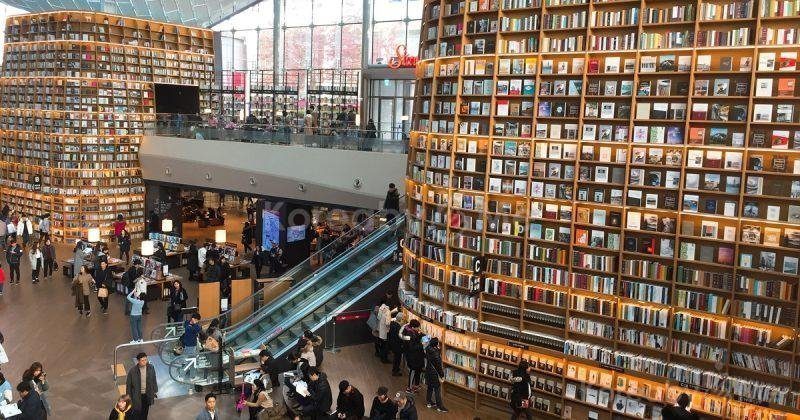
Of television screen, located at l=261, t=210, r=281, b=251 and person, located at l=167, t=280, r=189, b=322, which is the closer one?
person, located at l=167, t=280, r=189, b=322

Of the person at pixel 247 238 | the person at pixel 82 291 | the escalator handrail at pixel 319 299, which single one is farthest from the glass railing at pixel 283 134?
the person at pixel 82 291

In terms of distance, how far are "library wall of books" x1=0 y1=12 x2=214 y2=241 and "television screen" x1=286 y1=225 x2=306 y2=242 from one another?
6255 mm

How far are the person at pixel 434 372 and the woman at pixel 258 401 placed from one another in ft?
6.79

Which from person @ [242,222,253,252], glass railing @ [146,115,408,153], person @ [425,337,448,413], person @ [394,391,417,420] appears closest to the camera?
person @ [394,391,417,420]

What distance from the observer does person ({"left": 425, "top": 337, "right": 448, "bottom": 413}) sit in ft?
30.7

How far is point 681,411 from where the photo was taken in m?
7.44

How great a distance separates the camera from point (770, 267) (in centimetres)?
761

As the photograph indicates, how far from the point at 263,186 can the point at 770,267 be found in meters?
12.9

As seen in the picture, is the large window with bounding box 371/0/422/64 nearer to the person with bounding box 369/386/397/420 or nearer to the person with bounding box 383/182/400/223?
the person with bounding box 383/182/400/223

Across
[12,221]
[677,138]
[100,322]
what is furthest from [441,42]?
[12,221]

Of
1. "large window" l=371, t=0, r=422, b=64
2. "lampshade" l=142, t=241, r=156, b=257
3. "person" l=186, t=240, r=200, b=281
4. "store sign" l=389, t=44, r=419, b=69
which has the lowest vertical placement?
"person" l=186, t=240, r=200, b=281

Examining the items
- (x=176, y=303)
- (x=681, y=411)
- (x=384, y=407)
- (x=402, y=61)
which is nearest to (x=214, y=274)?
(x=176, y=303)

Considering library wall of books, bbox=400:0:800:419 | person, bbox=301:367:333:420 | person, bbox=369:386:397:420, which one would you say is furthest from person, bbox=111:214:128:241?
person, bbox=369:386:397:420

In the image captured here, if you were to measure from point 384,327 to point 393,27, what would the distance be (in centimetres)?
1334
